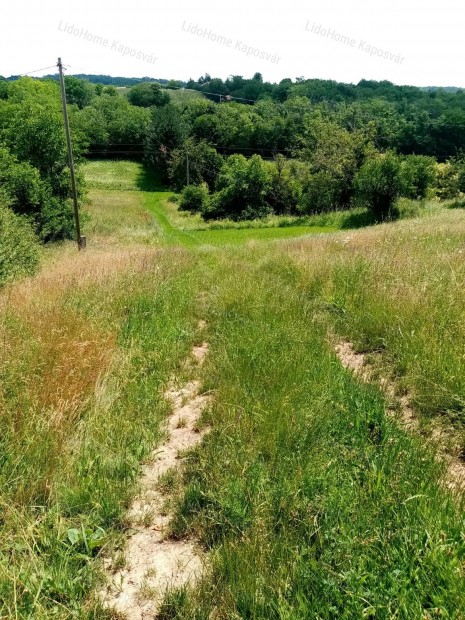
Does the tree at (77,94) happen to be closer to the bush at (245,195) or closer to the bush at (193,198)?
the bush at (193,198)

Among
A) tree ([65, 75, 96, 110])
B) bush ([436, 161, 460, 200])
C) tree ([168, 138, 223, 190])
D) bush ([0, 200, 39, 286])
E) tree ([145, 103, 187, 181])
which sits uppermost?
tree ([65, 75, 96, 110])

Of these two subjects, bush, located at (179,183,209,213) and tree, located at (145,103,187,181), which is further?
tree, located at (145,103,187,181)

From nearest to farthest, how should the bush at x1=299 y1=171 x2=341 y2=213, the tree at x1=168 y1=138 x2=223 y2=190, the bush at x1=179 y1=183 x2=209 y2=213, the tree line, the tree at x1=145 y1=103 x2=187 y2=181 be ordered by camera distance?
1. the tree line
2. the bush at x1=299 y1=171 x2=341 y2=213
3. the bush at x1=179 y1=183 x2=209 y2=213
4. the tree at x1=168 y1=138 x2=223 y2=190
5. the tree at x1=145 y1=103 x2=187 y2=181

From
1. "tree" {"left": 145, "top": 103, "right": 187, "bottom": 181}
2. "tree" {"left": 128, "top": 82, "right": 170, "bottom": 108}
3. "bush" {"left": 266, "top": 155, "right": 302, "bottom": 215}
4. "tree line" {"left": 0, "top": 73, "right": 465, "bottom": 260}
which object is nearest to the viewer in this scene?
"tree line" {"left": 0, "top": 73, "right": 465, "bottom": 260}

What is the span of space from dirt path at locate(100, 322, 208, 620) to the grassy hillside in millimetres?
98

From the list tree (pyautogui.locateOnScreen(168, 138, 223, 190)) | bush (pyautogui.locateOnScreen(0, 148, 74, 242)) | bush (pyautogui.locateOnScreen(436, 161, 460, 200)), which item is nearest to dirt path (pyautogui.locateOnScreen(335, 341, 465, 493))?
bush (pyautogui.locateOnScreen(0, 148, 74, 242))

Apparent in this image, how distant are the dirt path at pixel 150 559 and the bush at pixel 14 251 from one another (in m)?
9.45

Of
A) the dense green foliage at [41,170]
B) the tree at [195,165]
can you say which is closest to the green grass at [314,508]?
the dense green foliage at [41,170]

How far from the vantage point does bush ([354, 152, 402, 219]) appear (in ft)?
100

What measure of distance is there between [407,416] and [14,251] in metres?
13.6

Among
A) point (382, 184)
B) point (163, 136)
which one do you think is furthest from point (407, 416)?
point (163, 136)

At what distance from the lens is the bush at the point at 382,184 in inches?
1203

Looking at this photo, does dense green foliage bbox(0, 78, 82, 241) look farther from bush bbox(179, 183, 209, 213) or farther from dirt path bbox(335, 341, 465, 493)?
dirt path bbox(335, 341, 465, 493)

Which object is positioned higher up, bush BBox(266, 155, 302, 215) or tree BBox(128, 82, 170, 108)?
tree BBox(128, 82, 170, 108)
